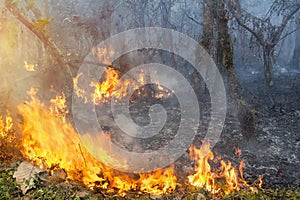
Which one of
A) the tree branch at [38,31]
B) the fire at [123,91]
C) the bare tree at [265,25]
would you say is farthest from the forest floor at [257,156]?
the tree branch at [38,31]

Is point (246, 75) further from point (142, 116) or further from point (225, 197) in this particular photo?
point (225, 197)

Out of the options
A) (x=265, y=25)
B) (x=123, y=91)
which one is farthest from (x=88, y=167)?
(x=265, y=25)

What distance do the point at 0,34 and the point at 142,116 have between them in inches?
219

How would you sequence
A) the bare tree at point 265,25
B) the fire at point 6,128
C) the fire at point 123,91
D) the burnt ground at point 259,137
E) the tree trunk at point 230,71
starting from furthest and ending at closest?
the fire at point 123,91
the bare tree at point 265,25
the tree trunk at point 230,71
the fire at point 6,128
the burnt ground at point 259,137

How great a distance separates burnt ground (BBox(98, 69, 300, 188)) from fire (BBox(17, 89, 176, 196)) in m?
1.42

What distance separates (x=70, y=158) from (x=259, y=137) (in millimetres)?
5522

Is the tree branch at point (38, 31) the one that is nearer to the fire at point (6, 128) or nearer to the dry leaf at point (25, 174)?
the fire at point (6, 128)

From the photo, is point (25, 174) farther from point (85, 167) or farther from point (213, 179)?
point (213, 179)

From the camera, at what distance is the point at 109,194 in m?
5.06

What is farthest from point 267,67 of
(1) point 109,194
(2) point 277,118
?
(1) point 109,194

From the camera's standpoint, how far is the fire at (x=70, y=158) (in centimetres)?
542

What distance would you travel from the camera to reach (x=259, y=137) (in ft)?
27.9

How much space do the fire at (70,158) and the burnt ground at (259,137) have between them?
1419 mm

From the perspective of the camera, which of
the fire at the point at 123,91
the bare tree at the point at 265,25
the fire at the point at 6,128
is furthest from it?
the fire at the point at 123,91
